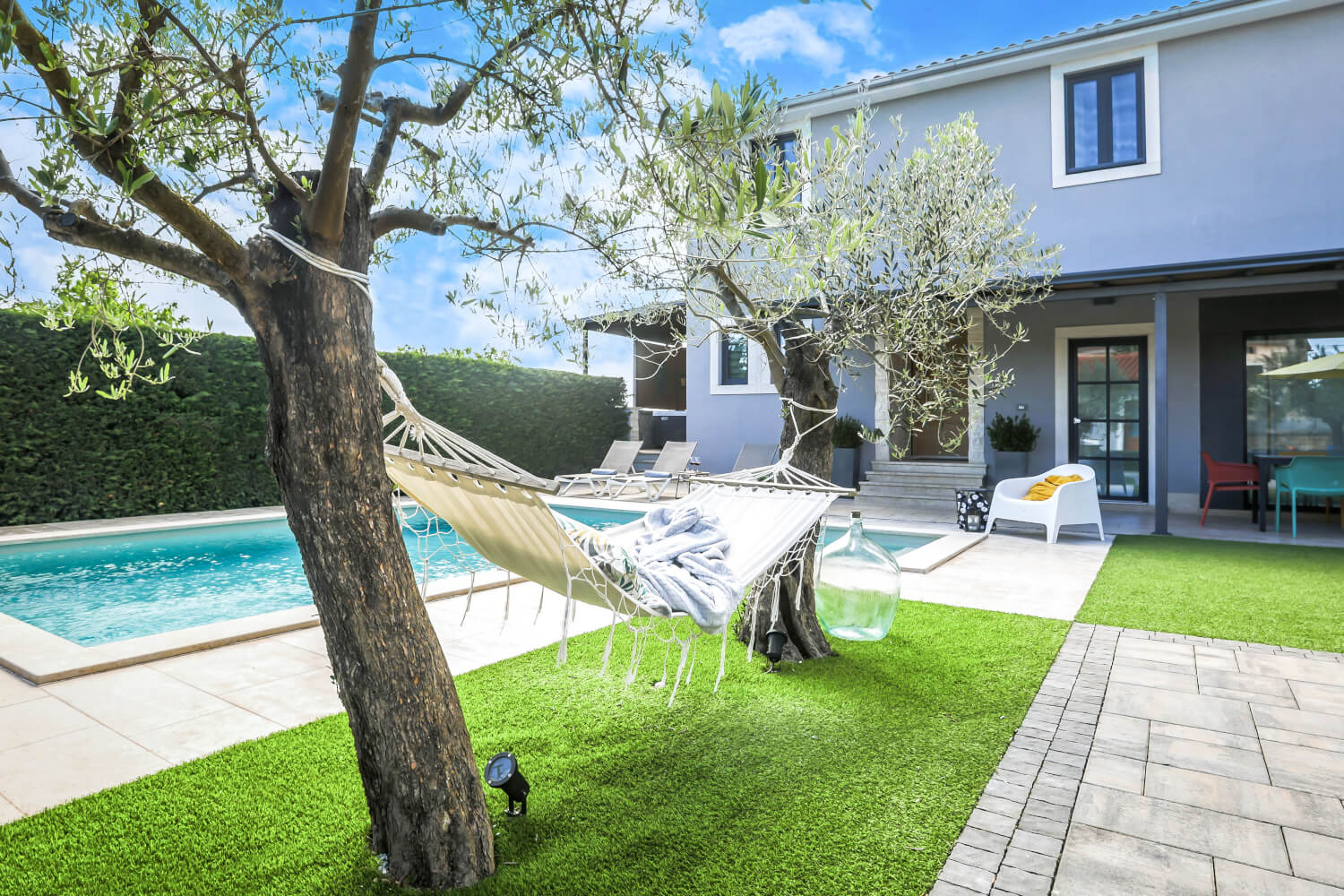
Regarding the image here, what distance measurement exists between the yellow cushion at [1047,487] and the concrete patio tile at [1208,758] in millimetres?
4854

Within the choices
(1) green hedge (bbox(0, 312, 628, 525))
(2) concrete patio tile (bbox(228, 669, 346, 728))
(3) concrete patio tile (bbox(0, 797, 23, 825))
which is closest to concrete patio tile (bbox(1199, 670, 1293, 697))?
(2) concrete patio tile (bbox(228, 669, 346, 728))

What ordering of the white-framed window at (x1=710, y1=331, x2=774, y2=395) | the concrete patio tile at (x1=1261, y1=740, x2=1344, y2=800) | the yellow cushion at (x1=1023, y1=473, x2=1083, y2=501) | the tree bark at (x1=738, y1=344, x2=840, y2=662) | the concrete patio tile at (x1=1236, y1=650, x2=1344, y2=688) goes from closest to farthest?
1. the concrete patio tile at (x1=1261, y1=740, x2=1344, y2=800)
2. the concrete patio tile at (x1=1236, y1=650, x2=1344, y2=688)
3. the tree bark at (x1=738, y1=344, x2=840, y2=662)
4. the yellow cushion at (x1=1023, y1=473, x2=1083, y2=501)
5. the white-framed window at (x1=710, y1=331, x2=774, y2=395)

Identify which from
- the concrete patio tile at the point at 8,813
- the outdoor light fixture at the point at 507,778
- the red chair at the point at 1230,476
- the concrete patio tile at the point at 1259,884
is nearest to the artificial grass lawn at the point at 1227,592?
the red chair at the point at 1230,476

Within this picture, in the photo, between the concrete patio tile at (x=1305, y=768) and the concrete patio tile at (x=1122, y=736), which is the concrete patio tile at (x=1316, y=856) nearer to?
the concrete patio tile at (x=1305, y=768)

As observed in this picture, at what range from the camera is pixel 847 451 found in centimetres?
978

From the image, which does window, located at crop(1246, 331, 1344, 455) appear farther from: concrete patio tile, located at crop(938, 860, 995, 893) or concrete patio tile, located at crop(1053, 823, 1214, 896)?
concrete patio tile, located at crop(938, 860, 995, 893)

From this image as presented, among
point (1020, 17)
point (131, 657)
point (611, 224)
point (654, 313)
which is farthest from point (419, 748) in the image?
point (1020, 17)

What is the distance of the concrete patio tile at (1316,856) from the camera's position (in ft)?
6.01

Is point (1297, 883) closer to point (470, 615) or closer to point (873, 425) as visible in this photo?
point (470, 615)

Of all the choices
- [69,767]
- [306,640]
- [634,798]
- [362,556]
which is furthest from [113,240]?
[306,640]

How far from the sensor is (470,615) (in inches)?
167

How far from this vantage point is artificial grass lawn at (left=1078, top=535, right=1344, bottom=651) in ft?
12.9

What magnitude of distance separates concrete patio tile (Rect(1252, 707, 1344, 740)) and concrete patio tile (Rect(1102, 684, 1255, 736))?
0.05m

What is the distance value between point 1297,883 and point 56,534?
8141mm
